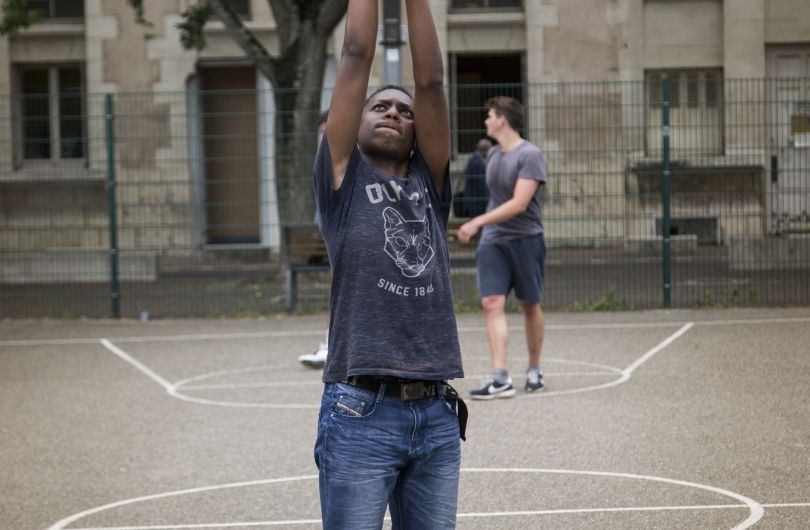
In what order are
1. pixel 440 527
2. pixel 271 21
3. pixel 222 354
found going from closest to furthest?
pixel 440 527
pixel 222 354
pixel 271 21

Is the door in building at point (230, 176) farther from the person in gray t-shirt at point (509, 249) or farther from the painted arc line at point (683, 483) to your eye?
the painted arc line at point (683, 483)

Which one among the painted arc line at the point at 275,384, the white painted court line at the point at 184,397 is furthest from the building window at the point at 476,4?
Result: the painted arc line at the point at 275,384

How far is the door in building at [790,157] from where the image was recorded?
15.3 meters

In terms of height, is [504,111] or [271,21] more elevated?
[271,21]

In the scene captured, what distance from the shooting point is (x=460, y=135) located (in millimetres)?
16922

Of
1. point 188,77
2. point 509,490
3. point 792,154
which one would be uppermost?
point 188,77

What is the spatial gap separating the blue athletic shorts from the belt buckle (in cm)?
590

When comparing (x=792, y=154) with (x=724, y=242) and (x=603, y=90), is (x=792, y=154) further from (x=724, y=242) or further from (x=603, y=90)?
(x=603, y=90)

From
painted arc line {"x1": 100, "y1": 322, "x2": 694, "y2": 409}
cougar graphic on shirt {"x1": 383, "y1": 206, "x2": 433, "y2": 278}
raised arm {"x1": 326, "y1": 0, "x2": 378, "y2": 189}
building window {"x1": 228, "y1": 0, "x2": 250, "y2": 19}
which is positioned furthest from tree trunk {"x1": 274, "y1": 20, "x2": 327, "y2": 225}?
cougar graphic on shirt {"x1": 383, "y1": 206, "x2": 433, "y2": 278}

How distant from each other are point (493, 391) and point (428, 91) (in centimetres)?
591

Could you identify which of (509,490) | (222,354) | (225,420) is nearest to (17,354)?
(222,354)

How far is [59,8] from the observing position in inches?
966

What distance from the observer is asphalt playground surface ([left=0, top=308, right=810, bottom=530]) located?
673 centimetres

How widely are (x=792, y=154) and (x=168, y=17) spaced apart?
40.5 feet
